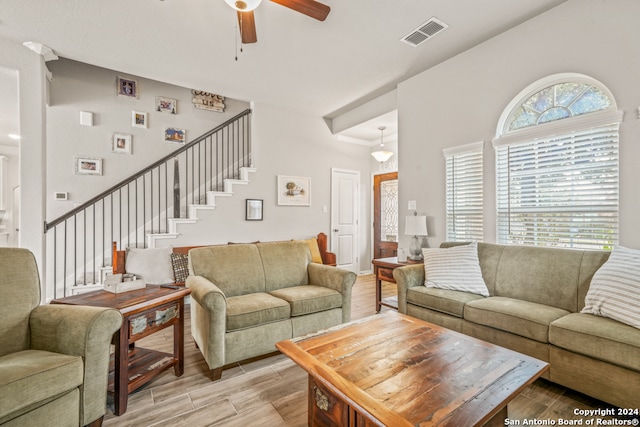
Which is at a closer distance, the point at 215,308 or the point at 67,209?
the point at 215,308

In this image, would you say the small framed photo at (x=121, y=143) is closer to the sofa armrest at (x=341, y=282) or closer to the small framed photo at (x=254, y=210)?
the small framed photo at (x=254, y=210)

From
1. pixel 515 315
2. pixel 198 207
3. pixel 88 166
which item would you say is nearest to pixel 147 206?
pixel 198 207

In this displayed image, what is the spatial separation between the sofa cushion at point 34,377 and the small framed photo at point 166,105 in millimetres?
4018

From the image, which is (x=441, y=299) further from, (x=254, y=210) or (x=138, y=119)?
(x=138, y=119)

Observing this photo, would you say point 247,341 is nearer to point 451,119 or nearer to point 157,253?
point 157,253

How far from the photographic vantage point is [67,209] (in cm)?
401

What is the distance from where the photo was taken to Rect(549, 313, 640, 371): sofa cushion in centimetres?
165

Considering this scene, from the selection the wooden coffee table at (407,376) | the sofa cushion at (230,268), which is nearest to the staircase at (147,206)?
the sofa cushion at (230,268)

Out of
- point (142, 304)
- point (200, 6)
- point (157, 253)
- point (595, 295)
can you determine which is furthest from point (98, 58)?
point (595, 295)

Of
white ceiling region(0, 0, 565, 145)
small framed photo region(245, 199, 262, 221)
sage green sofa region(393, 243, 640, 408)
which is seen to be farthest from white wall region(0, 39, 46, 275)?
sage green sofa region(393, 243, 640, 408)

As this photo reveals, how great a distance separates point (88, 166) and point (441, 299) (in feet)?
15.8

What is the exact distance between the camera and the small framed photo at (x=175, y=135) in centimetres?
473

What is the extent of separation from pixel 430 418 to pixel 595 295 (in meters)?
1.81

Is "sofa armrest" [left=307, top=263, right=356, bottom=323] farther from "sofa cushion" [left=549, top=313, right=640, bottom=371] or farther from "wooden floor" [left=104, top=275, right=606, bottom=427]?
"sofa cushion" [left=549, top=313, right=640, bottom=371]
